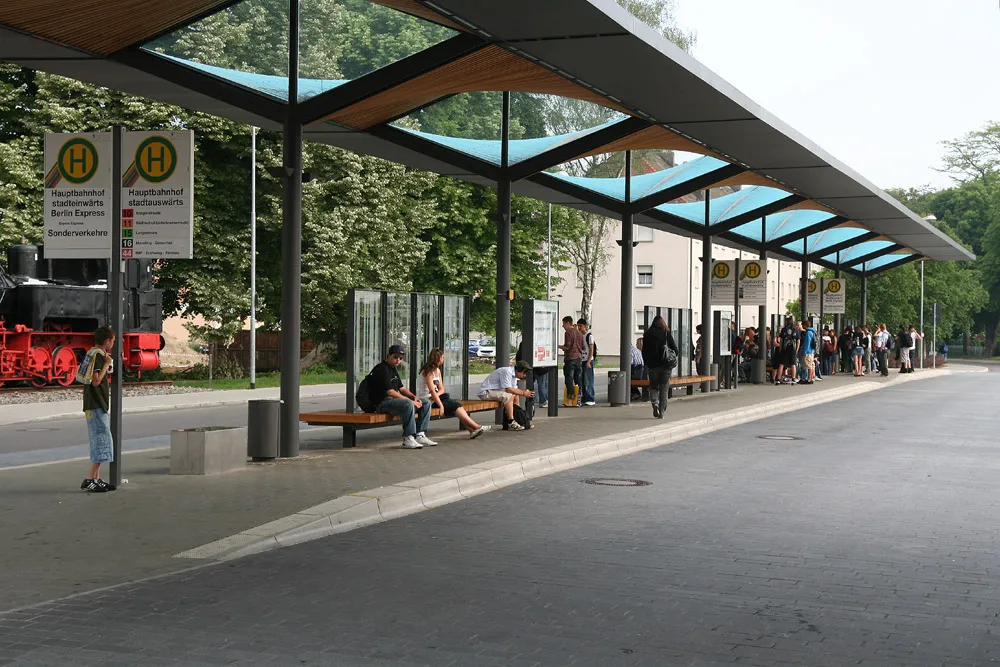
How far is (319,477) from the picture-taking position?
492 inches

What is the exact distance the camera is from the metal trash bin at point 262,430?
45.8 feet

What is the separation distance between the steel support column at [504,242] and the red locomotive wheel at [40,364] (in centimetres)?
1500

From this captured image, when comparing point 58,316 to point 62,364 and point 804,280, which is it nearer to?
point 62,364

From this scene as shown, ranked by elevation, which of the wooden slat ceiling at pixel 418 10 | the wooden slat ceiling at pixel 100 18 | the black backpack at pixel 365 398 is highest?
the wooden slat ceiling at pixel 418 10

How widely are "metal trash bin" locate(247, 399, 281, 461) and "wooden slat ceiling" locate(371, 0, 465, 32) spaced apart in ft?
14.9

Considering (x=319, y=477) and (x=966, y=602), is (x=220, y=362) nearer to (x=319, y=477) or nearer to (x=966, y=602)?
(x=319, y=477)

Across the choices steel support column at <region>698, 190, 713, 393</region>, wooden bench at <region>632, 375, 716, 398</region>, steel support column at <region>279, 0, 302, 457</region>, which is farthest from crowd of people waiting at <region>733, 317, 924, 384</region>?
steel support column at <region>279, 0, 302, 457</region>

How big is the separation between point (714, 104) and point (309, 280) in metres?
26.2

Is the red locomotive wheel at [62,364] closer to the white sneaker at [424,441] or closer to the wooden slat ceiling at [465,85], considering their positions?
the wooden slat ceiling at [465,85]

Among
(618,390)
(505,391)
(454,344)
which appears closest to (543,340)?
(618,390)

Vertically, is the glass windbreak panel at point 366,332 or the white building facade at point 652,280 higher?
the white building facade at point 652,280

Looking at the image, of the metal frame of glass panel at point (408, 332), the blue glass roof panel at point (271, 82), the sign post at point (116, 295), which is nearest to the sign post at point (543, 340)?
the metal frame of glass panel at point (408, 332)

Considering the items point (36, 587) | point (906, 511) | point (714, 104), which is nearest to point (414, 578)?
point (36, 587)

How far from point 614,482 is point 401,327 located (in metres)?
5.11
